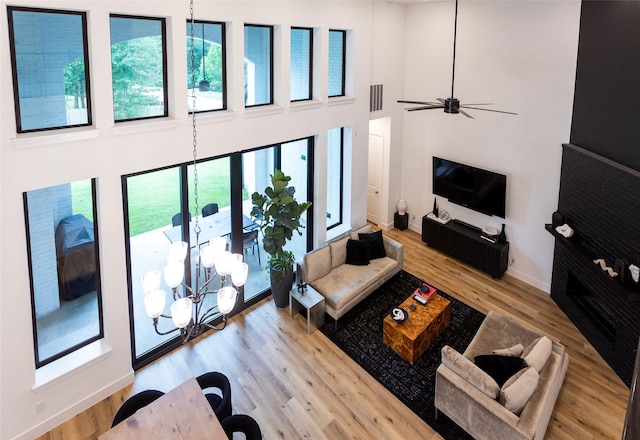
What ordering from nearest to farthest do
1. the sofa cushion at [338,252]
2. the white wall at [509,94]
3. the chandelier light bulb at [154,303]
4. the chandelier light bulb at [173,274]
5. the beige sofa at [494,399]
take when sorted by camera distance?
the chandelier light bulb at [154,303], the chandelier light bulb at [173,274], the beige sofa at [494,399], the white wall at [509,94], the sofa cushion at [338,252]

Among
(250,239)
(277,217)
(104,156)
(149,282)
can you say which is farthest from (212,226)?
(149,282)

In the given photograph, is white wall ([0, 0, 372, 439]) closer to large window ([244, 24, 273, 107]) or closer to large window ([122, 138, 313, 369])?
large window ([244, 24, 273, 107])

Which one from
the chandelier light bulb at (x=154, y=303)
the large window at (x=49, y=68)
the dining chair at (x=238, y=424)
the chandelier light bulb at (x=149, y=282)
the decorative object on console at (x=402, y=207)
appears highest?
the large window at (x=49, y=68)

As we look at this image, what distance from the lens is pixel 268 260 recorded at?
7.20 meters

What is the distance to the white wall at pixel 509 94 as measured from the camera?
273 inches

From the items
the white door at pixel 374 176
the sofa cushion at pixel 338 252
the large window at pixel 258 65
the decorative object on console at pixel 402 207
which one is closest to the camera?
the large window at pixel 258 65

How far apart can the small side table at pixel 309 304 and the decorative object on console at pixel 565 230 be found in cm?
365

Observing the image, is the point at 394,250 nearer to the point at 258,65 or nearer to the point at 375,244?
the point at 375,244

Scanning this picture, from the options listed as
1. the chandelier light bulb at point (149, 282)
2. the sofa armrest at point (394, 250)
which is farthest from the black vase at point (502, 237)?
the chandelier light bulb at point (149, 282)

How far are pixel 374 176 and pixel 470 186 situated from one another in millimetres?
2166

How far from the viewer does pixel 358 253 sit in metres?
7.77

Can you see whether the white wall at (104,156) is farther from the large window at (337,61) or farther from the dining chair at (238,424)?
the dining chair at (238,424)

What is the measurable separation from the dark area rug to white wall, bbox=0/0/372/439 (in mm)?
2907

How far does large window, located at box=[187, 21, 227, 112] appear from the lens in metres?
5.75
